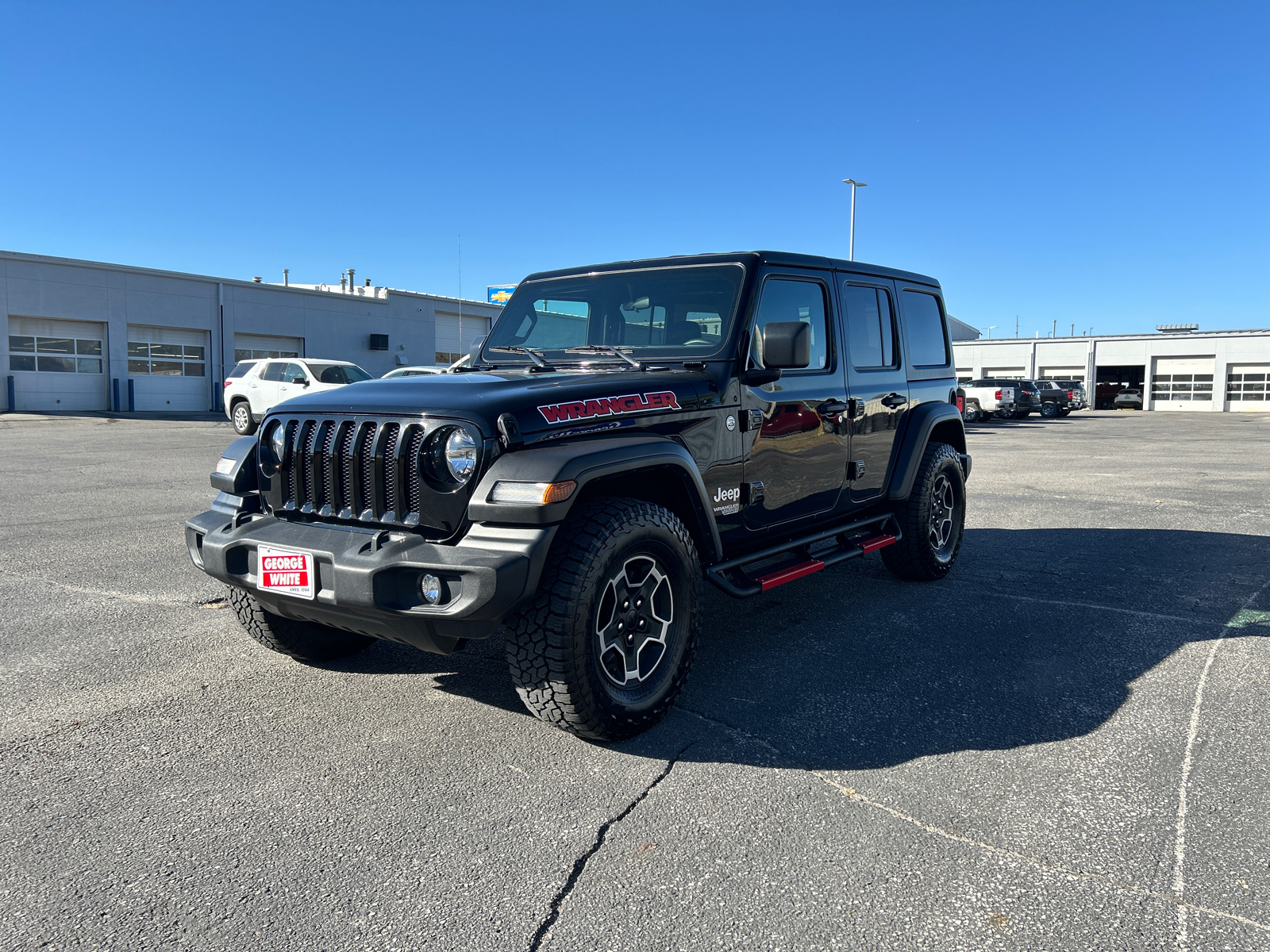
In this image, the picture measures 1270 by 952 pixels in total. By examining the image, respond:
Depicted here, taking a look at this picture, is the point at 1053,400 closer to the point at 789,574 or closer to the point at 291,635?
the point at 789,574

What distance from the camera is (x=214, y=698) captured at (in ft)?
12.6

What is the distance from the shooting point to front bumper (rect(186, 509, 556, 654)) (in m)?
3.01

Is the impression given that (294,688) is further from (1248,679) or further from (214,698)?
(1248,679)

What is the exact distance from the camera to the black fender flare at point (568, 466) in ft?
10.2

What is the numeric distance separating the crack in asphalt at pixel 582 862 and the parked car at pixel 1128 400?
5763 centimetres

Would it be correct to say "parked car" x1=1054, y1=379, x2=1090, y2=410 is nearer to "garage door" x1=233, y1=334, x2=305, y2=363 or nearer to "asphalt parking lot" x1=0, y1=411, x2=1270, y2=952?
"garage door" x1=233, y1=334, x2=305, y2=363

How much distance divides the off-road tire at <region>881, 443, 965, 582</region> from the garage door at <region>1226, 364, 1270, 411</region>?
5485 cm

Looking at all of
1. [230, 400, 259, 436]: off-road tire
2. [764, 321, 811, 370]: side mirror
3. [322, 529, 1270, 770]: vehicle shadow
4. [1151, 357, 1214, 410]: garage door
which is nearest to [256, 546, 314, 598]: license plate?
[322, 529, 1270, 770]: vehicle shadow

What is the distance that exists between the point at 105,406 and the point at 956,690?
3205 centimetres

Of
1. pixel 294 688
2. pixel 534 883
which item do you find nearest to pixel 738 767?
pixel 534 883

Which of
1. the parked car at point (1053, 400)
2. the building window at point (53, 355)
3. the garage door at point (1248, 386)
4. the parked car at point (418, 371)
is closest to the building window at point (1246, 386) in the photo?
the garage door at point (1248, 386)

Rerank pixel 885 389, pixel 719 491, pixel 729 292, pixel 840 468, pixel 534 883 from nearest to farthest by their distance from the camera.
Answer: pixel 534 883, pixel 719 491, pixel 729 292, pixel 840 468, pixel 885 389

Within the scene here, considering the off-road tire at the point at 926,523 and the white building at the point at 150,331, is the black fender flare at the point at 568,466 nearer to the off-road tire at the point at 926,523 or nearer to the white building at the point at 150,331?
the off-road tire at the point at 926,523

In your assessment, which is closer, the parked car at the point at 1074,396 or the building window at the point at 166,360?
the building window at the point at 166,360
